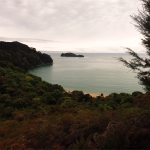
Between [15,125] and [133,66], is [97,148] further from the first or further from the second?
[15,125]

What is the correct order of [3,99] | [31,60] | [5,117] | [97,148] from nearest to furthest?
[97,148] → [5,117] → [3,99] → [31,60]

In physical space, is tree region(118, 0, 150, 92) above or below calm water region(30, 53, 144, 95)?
above

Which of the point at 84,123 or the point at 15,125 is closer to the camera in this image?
the point at 84,123

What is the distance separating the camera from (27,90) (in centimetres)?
1752

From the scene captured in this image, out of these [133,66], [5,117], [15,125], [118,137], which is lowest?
[5,117]

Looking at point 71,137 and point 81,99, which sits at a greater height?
point 71,137

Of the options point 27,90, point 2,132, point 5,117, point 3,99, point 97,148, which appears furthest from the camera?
point 27,90

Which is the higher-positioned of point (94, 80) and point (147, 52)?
point (147, 52)

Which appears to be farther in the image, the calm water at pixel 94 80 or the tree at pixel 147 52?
the calm water at pixel 94 80

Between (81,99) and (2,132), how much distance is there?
10658 millimetres

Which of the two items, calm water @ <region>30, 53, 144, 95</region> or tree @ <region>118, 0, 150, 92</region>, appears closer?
tree @ <region>118, 0, 150, 92</region>

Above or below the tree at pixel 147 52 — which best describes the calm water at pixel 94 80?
below

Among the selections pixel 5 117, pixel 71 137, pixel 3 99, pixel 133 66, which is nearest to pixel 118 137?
pixel 71 137

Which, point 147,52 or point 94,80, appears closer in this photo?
point 147,52
